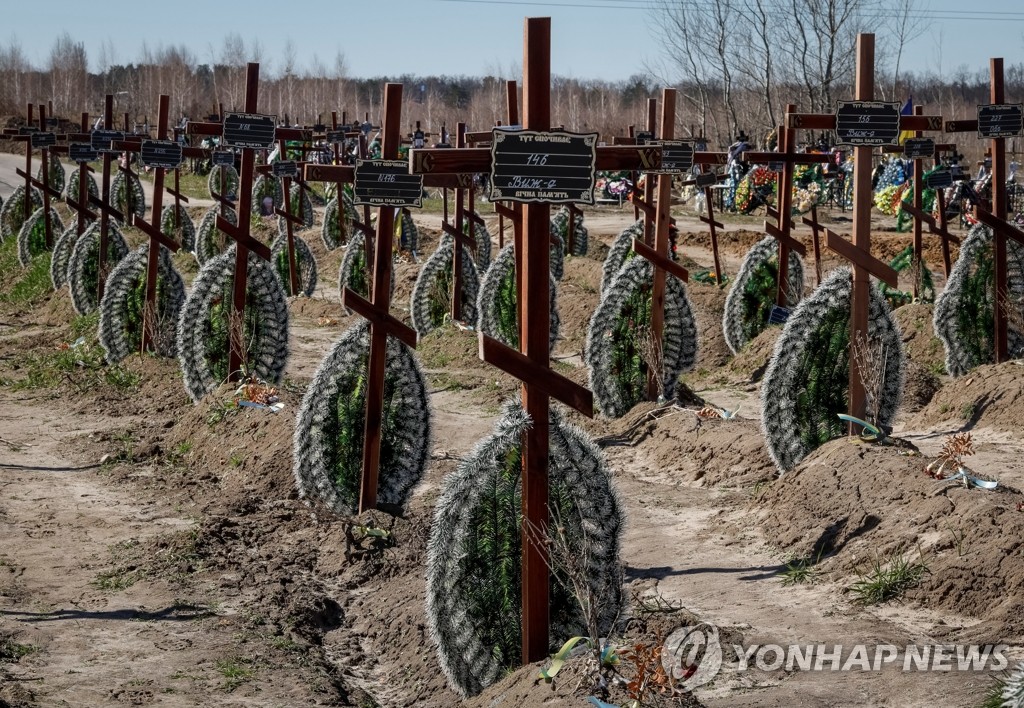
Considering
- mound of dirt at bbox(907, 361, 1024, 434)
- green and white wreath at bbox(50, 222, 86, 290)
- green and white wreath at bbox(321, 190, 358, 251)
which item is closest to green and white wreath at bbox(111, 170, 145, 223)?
green and white wreath at bbox(321, 190, 358, 251)

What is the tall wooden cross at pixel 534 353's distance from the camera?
4.69 meters

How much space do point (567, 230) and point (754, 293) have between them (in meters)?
7.09

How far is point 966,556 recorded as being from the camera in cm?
586

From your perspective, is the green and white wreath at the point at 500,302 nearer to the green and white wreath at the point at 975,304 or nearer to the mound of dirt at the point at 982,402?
the green and white wreath at the point at 975,304

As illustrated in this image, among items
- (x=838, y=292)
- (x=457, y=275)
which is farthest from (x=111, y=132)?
(x=838, y=292)

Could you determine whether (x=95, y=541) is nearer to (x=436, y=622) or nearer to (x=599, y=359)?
(x=436, y=622)

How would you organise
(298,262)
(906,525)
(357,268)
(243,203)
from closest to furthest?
(906,525), (243,203), (357,268), (298,262)

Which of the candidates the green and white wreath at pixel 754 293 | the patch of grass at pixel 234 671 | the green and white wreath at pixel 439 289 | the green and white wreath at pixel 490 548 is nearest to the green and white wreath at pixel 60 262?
the green and white wreath at pixel 439 289

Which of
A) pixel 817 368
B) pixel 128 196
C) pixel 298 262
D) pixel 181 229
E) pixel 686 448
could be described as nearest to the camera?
pixel 817 368

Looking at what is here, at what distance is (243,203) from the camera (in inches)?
380

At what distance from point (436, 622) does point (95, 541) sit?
3.28 meters

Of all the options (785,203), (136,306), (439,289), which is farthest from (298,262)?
(785,203)

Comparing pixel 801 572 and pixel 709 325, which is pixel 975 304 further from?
pixel 801 572

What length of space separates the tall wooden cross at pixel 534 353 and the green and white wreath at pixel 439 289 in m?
9.17
